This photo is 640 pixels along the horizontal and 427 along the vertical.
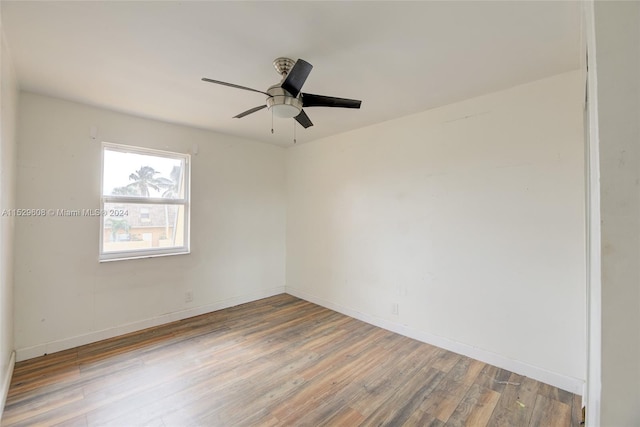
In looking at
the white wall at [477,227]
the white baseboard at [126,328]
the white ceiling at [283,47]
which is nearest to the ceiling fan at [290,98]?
the white ceiling at [283,47]

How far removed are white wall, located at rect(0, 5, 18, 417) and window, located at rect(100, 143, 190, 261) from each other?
0.74 metres

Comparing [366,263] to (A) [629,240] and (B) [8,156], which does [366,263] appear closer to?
(A) [629,240]

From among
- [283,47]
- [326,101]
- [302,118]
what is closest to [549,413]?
[326,101]

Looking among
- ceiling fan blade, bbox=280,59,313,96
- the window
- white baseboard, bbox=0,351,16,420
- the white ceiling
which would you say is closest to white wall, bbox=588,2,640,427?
the white ceiling

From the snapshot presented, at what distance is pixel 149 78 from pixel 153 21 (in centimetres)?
80

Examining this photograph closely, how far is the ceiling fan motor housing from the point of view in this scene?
1.90 meters

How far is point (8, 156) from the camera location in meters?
2.10

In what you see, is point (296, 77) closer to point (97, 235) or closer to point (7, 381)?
point (97, 235)

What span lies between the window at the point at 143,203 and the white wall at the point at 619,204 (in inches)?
151

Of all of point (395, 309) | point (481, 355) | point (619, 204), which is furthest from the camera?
point (395, 309)

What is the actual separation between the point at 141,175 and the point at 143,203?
345mm

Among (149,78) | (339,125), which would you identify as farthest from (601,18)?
(339,125)

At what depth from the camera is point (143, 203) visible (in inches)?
129

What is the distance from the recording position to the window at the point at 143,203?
305cm
